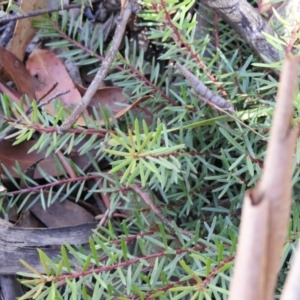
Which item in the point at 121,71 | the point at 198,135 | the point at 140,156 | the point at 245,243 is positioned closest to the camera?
the point at 245,243

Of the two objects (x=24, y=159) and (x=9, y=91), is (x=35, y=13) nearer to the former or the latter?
(x=9, y=91)

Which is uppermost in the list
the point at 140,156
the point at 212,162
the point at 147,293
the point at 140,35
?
the point at 140,35

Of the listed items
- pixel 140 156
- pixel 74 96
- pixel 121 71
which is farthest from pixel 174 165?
pixel 74 96

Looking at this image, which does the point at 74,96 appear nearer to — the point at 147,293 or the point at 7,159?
the point at 7,159

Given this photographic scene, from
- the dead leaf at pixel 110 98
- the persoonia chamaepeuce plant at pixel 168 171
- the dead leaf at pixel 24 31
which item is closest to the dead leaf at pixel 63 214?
the persoonia chamaepeuce plant at pixel 168 171

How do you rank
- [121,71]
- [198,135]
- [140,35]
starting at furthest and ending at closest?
[140,35] < [121,71] < [198,135]

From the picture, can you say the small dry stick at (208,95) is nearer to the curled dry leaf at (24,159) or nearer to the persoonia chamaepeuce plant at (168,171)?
the persoonia chamaepeuce plant at (168,171)

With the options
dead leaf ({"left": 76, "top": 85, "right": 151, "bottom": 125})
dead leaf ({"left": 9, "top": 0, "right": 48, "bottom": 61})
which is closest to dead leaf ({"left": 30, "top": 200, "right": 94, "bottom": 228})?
dead leaf ({"left": 76, "top": 85, "right": 151, "bottom": 125})
